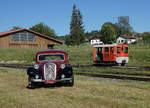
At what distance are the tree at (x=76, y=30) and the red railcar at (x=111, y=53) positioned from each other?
68.9 metres

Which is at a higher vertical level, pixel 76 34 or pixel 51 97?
pixel 76 34

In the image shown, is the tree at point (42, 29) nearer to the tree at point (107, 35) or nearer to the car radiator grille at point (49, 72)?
the tree at point (107, 35)

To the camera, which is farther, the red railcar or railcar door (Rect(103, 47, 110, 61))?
railcar door (Rect(103, 47, 110, 61))

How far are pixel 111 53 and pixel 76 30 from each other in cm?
7311

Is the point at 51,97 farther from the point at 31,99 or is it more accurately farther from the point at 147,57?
the point at 147,57

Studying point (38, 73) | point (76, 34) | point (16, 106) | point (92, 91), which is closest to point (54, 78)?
point (38, 73)

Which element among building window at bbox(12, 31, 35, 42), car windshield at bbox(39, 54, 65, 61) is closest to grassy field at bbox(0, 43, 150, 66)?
building window at bbox(12, 31, 35, 42)

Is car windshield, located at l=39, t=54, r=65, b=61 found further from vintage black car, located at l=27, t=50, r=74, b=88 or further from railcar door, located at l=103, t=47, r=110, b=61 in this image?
railcar door, located at l=103, t=47, r=110, b=61

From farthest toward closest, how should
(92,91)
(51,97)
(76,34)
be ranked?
(76,34)
(92,91)
(51,97)

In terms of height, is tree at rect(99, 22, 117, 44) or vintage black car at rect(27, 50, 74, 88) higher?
tree at rect(99, 22, 117, 44)

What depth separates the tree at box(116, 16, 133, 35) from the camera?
124 m

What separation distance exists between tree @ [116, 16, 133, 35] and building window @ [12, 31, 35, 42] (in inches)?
2957

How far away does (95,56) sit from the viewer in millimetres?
25156

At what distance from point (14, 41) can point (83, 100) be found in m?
51.8
